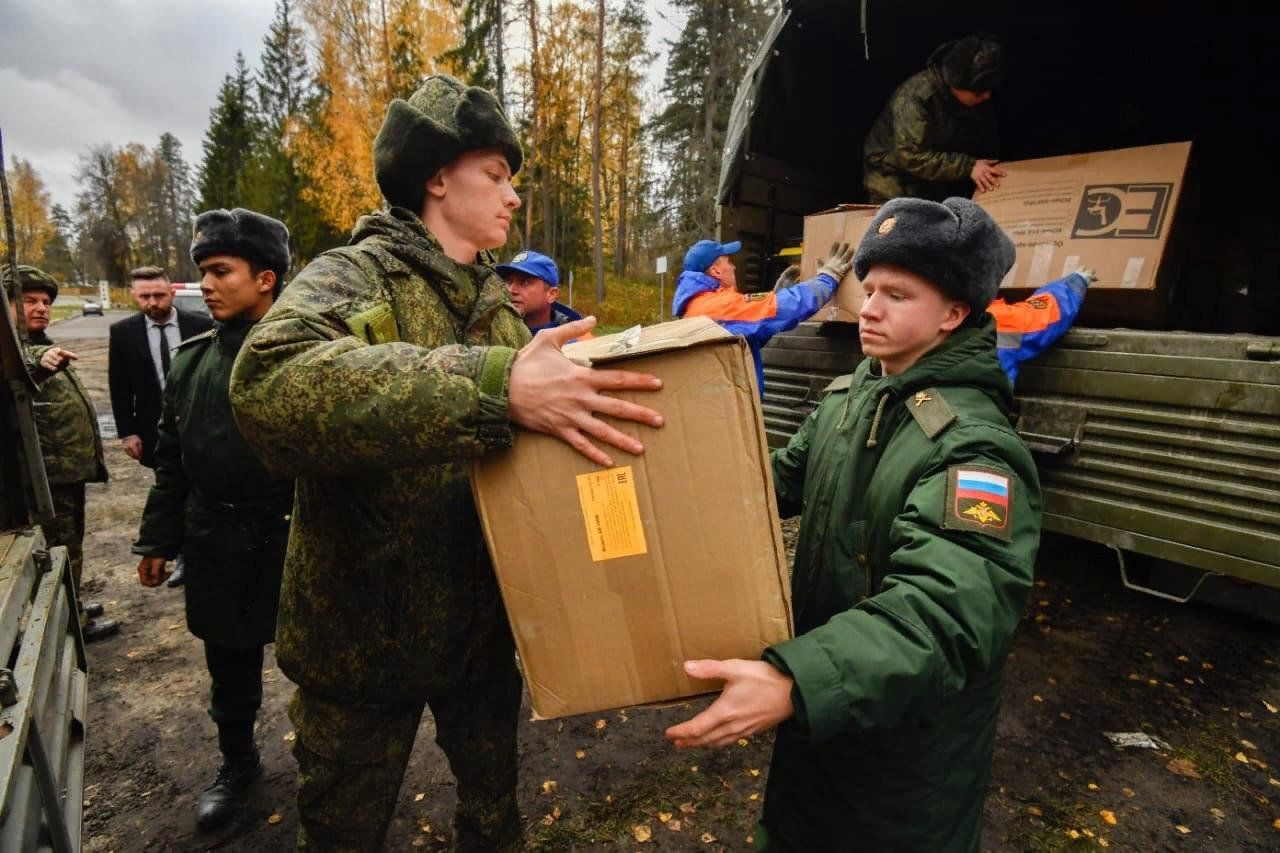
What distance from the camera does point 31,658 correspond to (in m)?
1.44

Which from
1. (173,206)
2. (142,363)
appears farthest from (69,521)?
(173,206)

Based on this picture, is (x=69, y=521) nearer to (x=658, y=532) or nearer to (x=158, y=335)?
(x=158, y=335)

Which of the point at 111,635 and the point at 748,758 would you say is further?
the point at 111,635

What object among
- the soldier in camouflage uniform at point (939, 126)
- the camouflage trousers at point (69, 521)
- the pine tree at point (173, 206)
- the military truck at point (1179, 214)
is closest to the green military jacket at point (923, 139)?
the soldier in camouflage uniform at point (939, 126)

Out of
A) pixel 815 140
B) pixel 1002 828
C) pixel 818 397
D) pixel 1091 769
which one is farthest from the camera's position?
pixel 815 140

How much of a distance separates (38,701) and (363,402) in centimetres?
125

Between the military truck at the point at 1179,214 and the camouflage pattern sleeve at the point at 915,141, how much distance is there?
507 mm

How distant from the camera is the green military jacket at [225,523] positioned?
2.34m

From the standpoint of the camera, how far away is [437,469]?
1.46m

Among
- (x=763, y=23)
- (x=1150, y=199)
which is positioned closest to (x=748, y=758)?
(x=1150, y=199)

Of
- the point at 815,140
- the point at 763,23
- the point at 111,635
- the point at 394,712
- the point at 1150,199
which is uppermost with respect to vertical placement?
the point at 763,23

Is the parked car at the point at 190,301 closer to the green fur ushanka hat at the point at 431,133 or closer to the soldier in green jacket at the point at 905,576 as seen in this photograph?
the green fur ushanka hat at the point at 431,133

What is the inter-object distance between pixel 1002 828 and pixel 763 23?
23.2 m

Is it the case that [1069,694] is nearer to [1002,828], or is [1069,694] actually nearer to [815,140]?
[1002,828]
